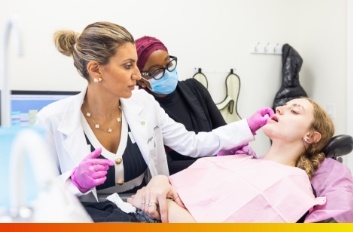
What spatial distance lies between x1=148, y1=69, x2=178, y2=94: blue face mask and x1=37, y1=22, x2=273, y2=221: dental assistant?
8cm

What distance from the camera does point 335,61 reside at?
1760mm

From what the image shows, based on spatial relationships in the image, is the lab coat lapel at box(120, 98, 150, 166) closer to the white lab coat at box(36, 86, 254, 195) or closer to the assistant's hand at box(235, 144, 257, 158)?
the white lab coat at box(36, 86, 254, 195)

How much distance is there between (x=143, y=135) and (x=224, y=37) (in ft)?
2.60

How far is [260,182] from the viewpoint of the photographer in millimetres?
977

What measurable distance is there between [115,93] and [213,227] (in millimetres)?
427

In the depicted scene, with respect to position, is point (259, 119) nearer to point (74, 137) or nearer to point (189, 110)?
point (189, 110)

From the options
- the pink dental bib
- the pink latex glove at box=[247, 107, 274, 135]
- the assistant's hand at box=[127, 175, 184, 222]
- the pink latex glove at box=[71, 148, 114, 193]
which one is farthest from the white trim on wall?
the pink latex glove at box=[71, 148, 114, 193]

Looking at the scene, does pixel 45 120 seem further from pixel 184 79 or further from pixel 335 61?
pixel 335 61

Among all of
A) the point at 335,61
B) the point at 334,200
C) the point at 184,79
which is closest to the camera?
the point at 334,200

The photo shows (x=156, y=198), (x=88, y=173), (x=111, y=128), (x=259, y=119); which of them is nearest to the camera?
(x=88, y=173)

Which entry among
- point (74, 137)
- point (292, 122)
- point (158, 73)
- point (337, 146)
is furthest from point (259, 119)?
point (74, 137)

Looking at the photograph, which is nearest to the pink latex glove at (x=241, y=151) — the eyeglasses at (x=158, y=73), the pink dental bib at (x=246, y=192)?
the pink dental bib at (x=246, y=192)

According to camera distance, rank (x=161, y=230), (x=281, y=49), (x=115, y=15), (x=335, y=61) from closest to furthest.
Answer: (x=161, y=230) < (x=115, y=15) < (x=335, y=61) < (x=281, y=49)

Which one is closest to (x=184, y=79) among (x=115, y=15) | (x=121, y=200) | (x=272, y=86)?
(x=115, y=15)
